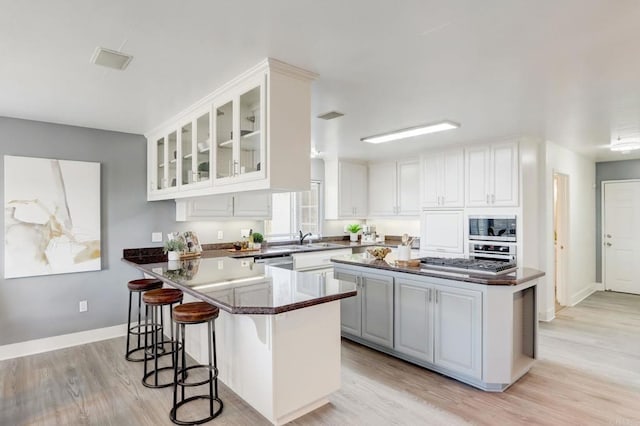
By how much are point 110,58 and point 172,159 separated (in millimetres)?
1585

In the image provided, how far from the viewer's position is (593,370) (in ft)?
10.6

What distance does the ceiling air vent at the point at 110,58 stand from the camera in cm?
214

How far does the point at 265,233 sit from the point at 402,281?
8.27ft

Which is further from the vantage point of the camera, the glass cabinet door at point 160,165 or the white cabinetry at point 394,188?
the white cabinetry at point 394,188

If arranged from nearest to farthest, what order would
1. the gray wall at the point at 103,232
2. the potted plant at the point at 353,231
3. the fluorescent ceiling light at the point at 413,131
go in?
the gray wall at the point at 103,232, the fluorescent ceiling light at the point at 413,131, the potted plant at the point at 353,231

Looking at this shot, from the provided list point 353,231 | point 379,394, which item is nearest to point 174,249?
point 379,394

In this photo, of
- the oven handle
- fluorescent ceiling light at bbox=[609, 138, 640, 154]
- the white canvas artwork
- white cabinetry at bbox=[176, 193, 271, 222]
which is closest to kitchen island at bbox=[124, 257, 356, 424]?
white cabinetry at bbox=[176, 193, 271, 222]

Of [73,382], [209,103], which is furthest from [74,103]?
[73,382]

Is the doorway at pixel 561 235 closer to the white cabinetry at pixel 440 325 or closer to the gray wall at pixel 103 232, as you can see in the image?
the white cabinetry at pixel 440 325

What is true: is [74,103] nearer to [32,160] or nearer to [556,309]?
[32,160]

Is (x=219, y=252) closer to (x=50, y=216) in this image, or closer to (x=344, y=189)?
(x=50, y=216)

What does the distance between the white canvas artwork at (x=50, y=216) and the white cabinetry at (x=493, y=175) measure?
471 centimetres

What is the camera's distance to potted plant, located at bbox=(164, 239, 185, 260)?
3928mm

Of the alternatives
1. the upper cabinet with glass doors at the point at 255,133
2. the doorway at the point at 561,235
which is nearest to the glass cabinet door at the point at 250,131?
the upper cabinet with glass doors at the point at 255,133
